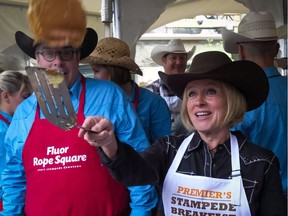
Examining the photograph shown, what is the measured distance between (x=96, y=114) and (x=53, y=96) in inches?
18.4

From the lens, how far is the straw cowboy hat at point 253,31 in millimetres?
2090

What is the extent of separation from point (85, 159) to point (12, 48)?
298cm

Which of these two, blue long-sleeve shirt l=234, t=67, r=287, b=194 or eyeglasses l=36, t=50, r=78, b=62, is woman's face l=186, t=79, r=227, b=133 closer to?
blue long-sleeve shirt l=234, t=67, r=287, b=194

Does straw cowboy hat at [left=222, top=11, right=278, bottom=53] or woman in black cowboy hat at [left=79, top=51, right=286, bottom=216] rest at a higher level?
straw cowboy hat at [left=222, top=11, right=278, bottom=53]

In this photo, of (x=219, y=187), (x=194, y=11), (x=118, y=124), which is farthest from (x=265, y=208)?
(x=194, y=11)

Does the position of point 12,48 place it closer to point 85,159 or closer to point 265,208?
point 85,159

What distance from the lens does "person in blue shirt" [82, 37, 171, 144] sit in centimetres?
244

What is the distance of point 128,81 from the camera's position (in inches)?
99.3

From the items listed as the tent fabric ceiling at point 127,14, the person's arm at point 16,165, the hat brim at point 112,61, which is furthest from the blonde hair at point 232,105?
the tent fabric ceiling at point 127,14

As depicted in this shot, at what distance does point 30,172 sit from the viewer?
1627mm

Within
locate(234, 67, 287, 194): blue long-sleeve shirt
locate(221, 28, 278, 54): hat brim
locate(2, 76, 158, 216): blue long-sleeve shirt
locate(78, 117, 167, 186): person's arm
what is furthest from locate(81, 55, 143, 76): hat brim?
locate(78, 117, 167, 186): person's arm

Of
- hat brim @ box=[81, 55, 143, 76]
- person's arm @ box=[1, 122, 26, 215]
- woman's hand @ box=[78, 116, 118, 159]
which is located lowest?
person's arm @ box=[1, 122, 26, 215]

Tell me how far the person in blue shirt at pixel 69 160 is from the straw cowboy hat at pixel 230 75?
0.91 feet

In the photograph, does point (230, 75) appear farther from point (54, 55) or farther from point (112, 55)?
point (112, 55)
